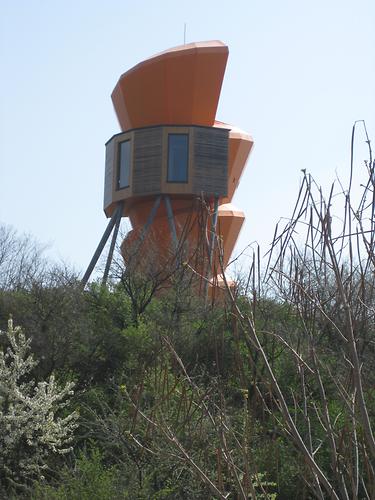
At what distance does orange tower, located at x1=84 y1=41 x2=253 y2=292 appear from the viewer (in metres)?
31.7

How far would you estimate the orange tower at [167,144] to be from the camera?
31703mm

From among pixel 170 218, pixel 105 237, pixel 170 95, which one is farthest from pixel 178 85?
pixel 105 237

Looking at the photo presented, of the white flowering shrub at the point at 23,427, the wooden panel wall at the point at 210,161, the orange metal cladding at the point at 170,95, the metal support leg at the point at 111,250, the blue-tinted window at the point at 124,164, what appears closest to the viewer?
the white flowering shrub at the point at 23,427

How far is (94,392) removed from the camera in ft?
67.9

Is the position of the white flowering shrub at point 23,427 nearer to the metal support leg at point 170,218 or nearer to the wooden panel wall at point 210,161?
the metal support leg at point 170,218

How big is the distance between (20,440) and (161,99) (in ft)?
54.0

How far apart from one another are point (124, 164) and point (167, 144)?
1.92 metres

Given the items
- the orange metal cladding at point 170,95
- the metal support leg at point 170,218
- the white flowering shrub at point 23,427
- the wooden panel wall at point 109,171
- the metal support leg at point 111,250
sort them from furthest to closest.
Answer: the wooden panel wall at point 109,171, the orange metal cladding at point 170,95, the metal support leg at point 170,218, the metal support leg at point 111,250, the white flowering shrub at point 23,427

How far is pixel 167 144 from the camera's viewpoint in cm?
3180

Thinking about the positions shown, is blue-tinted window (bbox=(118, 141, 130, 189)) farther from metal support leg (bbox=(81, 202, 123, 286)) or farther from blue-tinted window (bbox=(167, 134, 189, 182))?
blue-tinted window (bbox=(167, 134, 189, 182))

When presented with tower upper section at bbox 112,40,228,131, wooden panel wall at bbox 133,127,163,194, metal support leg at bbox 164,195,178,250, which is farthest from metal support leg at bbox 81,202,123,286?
tower upper section at bbox 112,40,228,131

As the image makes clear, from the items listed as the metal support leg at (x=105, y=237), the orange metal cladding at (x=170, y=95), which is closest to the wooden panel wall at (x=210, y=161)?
the orange metal cladding at (x=170, y=95)

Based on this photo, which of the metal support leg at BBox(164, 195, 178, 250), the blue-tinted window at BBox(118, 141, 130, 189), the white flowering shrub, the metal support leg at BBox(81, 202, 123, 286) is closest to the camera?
the white flowering shrub

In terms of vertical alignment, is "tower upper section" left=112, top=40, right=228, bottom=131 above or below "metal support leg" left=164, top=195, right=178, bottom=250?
above
